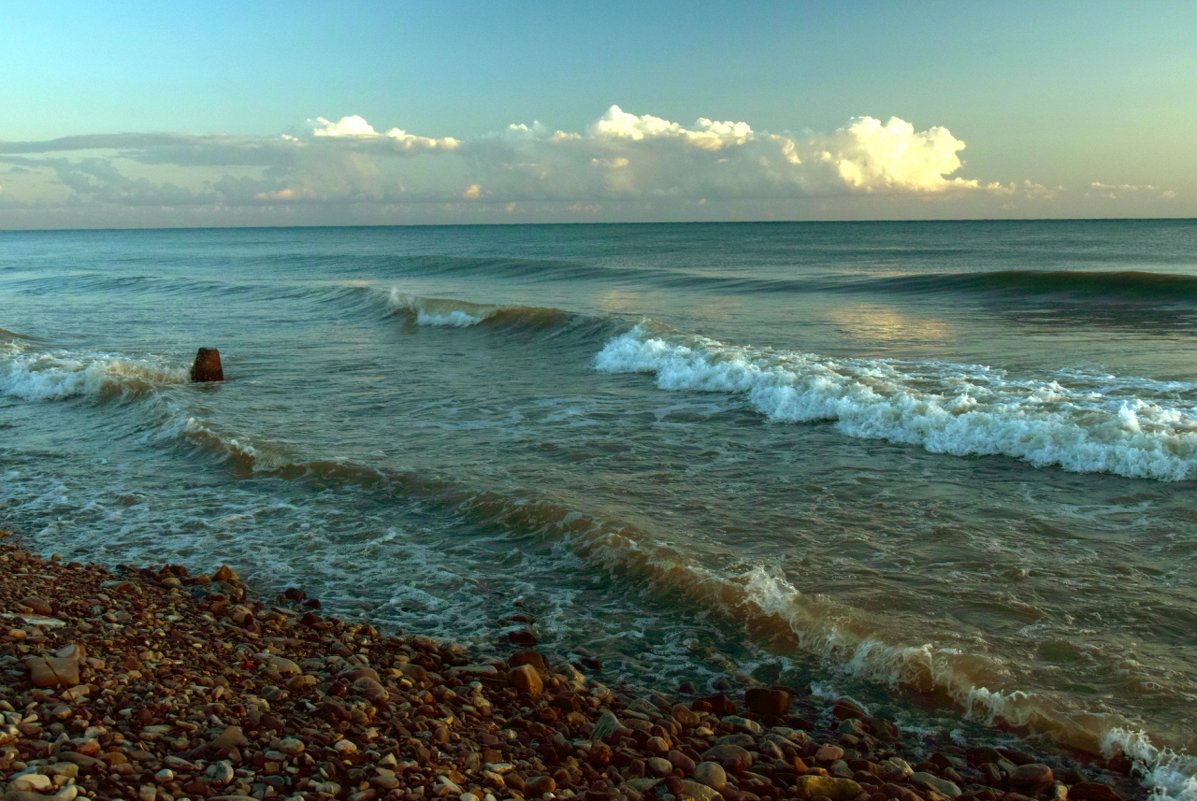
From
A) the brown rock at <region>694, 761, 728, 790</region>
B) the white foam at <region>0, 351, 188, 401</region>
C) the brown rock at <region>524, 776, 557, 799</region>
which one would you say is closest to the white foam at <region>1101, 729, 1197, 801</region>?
the brown rock at <region>694, 761, 728, 790</region>

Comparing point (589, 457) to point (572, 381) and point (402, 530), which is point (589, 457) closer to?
Result: point (402, 530)

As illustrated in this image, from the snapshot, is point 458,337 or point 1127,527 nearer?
point 1127,527

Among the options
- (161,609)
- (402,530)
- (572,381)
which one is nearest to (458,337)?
(572,381)

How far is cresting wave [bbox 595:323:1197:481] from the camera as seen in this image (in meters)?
10.4

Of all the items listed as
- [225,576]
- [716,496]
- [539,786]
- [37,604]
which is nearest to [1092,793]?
[539,786]

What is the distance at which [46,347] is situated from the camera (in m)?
21.5

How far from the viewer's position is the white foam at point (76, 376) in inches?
630

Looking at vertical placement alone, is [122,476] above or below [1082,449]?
below

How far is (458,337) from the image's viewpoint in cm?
2456

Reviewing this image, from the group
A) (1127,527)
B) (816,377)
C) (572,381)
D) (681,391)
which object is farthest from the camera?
(572,381)

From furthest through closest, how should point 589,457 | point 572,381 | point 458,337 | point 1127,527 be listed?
1. point 458,337
2. point 572,381
3. point 589,457
4. point 1127,527

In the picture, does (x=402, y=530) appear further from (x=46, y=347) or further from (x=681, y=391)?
(x=46, y=347)

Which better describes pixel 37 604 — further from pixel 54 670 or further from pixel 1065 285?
pixel 1065 285

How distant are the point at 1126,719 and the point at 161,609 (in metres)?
6.38
